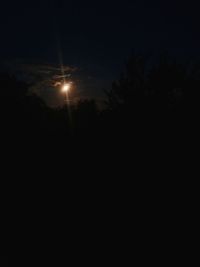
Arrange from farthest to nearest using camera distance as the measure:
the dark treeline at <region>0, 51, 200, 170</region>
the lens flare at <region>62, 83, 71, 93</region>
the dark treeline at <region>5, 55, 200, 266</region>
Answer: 1. the lens flare at <region>62, 83, 71, 93</region>
2. the dark treeline at <region>0, 51, 200, 170</region>
3. the dark treeline at <region>5, 55, 200, 266</region>

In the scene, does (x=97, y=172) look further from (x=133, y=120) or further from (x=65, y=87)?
(x=65, y=87)

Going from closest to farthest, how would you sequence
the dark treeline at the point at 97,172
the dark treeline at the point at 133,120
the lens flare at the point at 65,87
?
the dark treeline at the point at 97,172 → the dark treeline at the point at 133,120 → the lens flare at the point at 65,87

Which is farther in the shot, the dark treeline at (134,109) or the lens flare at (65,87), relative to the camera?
the lens flare at (65,87)

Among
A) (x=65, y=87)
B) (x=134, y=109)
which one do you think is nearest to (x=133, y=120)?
(x=134, y=109)

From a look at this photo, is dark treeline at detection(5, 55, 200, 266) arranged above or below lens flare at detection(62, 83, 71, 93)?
below

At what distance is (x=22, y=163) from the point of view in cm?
1027

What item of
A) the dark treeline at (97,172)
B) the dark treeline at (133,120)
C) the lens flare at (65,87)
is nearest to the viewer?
the dark treeline at (97,172)

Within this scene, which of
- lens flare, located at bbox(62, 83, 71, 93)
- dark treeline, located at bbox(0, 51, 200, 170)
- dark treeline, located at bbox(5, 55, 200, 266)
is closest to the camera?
dark treeline, located at bbox(5, 55, 200, 266)

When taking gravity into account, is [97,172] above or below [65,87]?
below

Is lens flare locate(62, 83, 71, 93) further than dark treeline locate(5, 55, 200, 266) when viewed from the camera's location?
Yes

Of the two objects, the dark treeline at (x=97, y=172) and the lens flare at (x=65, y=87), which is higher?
the lens flare at (x=65, y=87)

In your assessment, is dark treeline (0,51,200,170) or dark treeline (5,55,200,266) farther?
dark treeline (0,51,200,170)

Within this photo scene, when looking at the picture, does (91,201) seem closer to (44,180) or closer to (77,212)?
(77,212)

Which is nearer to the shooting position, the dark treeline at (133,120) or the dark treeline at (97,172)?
the dark treeline at (97,172)
